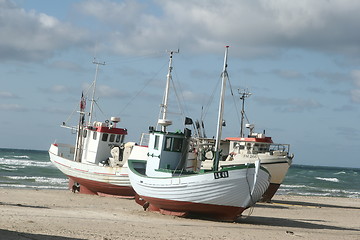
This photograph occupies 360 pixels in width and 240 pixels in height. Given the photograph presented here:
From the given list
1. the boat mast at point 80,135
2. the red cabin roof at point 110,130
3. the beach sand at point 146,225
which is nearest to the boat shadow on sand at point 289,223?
the beach sand at point 146,225

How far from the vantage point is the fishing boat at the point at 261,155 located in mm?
35156

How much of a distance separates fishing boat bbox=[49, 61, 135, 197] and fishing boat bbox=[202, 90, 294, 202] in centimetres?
498

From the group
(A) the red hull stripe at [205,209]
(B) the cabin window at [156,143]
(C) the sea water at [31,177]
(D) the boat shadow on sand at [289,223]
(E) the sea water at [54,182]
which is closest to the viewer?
(A) the red hull stripe at [205,209]

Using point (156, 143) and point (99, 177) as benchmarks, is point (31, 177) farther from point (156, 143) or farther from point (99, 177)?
point (156, 143)

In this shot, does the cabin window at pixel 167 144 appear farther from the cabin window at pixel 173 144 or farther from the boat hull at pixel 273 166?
the boat hull at pixel 273 166

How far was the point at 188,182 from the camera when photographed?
21359 millimetres

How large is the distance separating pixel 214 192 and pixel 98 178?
13.8 meters

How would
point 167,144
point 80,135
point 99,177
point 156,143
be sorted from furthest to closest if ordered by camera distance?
point 80,135 < point 99,177 < point 156,143 < point 167,144

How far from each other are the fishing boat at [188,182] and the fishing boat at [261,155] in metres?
10.0

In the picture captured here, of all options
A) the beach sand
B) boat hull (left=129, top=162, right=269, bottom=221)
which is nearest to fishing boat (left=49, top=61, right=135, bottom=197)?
the beach sand

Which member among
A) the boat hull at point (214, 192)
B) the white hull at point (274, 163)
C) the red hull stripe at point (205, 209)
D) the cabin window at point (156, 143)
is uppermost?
the cabin window at point (156, 143)

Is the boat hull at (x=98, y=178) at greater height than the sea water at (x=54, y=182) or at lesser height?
greater

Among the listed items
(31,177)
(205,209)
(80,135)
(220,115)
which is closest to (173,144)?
(220,115)

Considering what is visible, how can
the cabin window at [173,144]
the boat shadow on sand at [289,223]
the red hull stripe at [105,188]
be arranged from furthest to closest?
the red hull stripe at [105,188]
the cabin window at [173,144]
the boat shadow on sand at [289,223]
